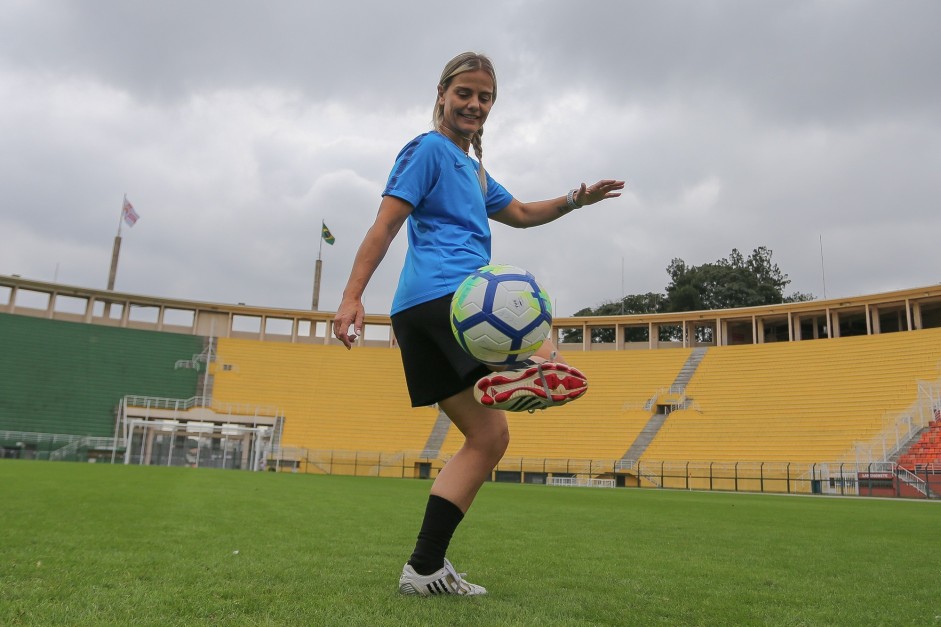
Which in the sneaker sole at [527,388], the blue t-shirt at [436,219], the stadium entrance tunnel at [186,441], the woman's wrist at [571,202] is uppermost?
the woman's wrist at [571,202]

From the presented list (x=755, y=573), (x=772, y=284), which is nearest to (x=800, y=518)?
(x=755, y=573)

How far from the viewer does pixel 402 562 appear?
3.92 meters

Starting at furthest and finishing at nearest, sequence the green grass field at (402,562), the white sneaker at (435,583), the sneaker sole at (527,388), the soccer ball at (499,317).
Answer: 1. the white sneaker at (435,583)
2. the soccer ball at (499,317)
3. the sneaker sole at (527,388)
4. the green grass field at (402,562)

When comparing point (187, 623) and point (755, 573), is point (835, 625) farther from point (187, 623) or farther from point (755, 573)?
point (187, 623)

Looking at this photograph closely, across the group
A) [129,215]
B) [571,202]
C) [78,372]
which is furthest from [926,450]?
[129,215]

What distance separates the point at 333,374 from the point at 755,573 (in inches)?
1427

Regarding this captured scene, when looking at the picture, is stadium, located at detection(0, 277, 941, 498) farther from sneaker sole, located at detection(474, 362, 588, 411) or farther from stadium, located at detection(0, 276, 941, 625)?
sneaker sole, located at detection(474, 362, 588, 411)

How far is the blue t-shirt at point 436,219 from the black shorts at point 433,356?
57mm

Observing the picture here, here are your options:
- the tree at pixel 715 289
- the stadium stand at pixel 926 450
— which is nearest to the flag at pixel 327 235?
the tree at pixel 715 289

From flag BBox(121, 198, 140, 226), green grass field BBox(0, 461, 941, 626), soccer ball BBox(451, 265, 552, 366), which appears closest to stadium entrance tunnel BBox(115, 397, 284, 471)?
flag BBox(121, 198, 140, 226)

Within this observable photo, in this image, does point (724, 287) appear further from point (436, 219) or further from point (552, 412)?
point (436, 219)

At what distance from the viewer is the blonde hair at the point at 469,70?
318cm

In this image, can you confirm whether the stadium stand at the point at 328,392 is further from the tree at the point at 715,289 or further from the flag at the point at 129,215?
the tree at the point at 715,289

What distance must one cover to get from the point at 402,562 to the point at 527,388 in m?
1.87
